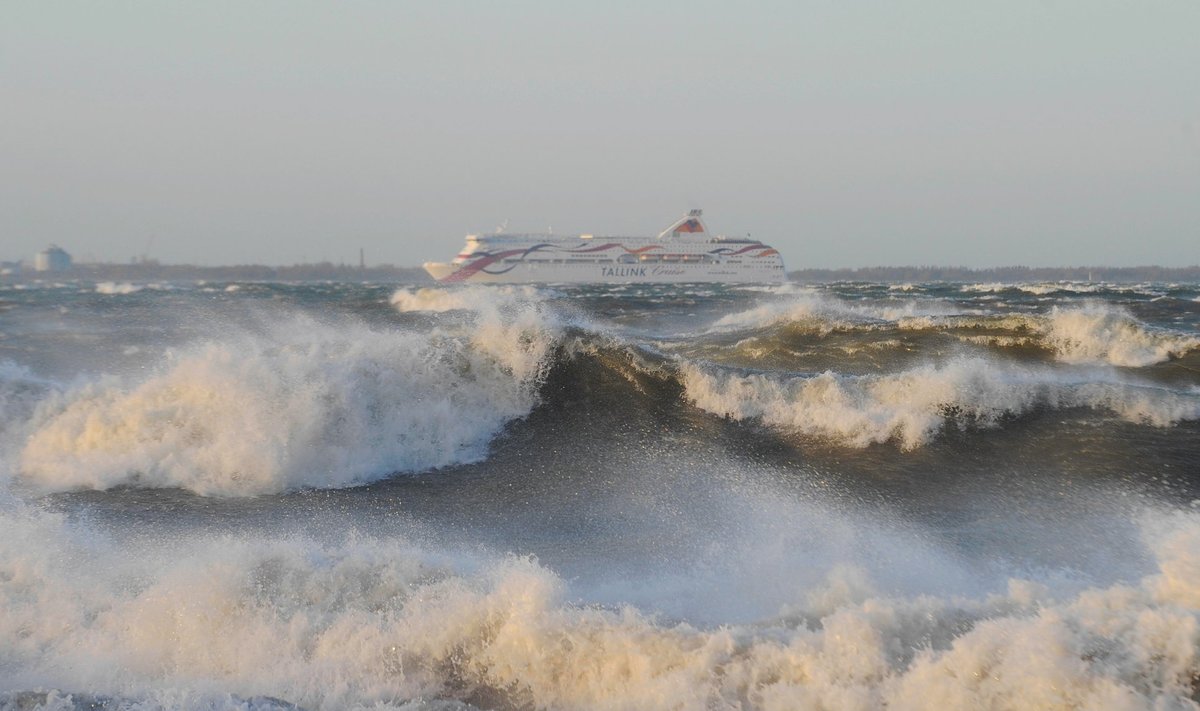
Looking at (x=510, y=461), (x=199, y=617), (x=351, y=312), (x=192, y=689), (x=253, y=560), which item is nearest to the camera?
(x=192, y=689)

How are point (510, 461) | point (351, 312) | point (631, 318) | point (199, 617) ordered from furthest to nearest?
point (351, 312)
point (631, 318)
point (510, 461)
point (199, 617)

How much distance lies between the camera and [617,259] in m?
78.2

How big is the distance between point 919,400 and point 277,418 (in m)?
7.23

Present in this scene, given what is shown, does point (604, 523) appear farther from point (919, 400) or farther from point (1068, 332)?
point (1068, 332)

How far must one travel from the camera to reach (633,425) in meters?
11.1

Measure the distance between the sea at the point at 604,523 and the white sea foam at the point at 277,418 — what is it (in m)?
0.04

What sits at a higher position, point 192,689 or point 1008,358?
point 1008,358

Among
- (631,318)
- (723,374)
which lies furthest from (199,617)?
(631,318)

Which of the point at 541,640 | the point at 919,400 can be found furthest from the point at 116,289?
the point at 541,640

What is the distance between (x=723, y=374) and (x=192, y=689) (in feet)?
26.4

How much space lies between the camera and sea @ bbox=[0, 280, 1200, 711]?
4559 mm

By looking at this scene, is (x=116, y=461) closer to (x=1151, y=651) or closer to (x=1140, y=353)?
(x=1151, y=651)

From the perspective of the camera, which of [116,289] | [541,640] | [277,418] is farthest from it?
[116,289]

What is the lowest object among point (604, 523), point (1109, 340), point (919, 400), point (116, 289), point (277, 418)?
point (604, 523)
